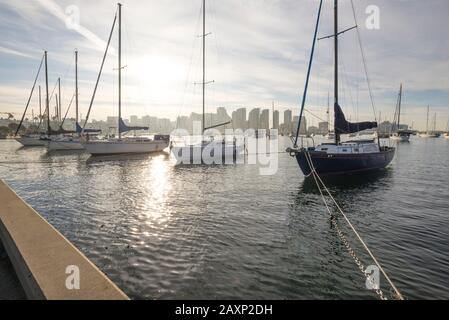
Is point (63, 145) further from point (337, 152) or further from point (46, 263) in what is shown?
point (46, 263)

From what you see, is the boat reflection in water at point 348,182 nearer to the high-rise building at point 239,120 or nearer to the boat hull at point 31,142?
the boat hull at point 31,142

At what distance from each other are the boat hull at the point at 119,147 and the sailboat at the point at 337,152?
28811mm

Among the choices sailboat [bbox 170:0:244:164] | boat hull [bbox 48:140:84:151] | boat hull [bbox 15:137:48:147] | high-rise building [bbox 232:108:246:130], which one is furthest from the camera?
high-rise building [bbox 232:108:246:130]

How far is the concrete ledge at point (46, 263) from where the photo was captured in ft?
14.0

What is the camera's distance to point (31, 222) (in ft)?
24.4

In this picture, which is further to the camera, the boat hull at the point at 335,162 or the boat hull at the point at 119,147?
the boat hull at the point at 119,147

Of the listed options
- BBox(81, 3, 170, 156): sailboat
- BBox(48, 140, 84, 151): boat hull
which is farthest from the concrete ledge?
BBox(48, 140, 84, 151): boat hull

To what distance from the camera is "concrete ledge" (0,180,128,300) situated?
14.0 ft

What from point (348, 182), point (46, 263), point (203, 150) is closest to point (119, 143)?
point (203, 150)

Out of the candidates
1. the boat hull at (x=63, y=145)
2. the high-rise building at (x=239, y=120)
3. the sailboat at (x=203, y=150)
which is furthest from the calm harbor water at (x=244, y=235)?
the high-rise building at (x=239, y=120)

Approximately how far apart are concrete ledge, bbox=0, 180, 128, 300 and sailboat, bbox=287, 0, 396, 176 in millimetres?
17911

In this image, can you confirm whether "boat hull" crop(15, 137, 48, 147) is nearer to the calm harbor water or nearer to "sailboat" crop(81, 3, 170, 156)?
"sailboat" crop(81, 3, 170, 156)
